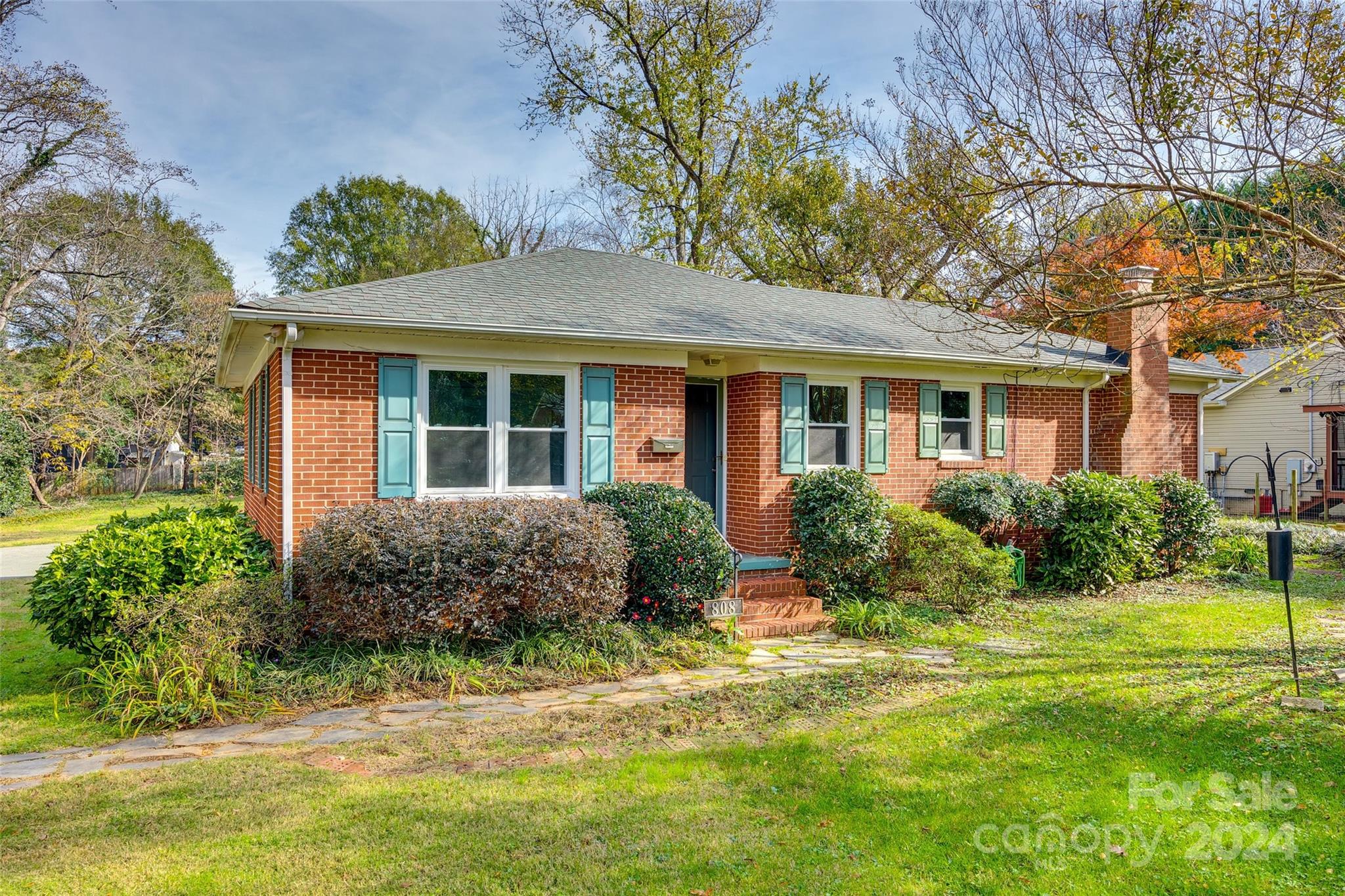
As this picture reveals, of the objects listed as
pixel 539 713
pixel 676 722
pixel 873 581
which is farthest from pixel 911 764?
pixel 873 581

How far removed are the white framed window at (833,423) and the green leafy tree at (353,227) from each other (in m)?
28.0

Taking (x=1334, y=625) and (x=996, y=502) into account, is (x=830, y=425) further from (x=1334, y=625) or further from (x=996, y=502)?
(x=1334, y=625)

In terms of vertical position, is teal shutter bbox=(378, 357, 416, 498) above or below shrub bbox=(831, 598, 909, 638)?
above

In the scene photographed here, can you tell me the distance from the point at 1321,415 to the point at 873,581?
1898cm

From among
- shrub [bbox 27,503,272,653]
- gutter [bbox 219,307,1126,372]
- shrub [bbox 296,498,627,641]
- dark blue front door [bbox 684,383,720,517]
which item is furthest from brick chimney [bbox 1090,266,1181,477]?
shrub [bbox 27,503,272,653]

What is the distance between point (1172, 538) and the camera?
38.2ft

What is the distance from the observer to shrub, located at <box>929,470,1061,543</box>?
34.7ft

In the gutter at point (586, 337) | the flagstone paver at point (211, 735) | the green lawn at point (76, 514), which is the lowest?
the flagstone paver at point (211, 735)

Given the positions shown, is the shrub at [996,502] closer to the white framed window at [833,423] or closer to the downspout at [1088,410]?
the white framed window at [833,423]

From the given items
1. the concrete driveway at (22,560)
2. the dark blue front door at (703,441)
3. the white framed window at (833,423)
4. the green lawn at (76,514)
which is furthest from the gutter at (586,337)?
the green lawn at (76,514)

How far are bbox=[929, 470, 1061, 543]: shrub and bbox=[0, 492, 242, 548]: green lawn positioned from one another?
14167 mm

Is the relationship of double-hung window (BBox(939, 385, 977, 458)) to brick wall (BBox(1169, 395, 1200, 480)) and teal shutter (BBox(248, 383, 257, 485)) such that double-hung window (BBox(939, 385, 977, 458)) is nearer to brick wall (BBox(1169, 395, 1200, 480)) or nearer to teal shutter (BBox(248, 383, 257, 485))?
brick wall (BBox(1169, 395, 1200, 480))

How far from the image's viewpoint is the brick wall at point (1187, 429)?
49.6 ft

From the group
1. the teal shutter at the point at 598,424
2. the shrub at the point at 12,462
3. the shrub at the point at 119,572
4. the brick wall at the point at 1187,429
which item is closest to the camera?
the shrub at the point at 119,572
